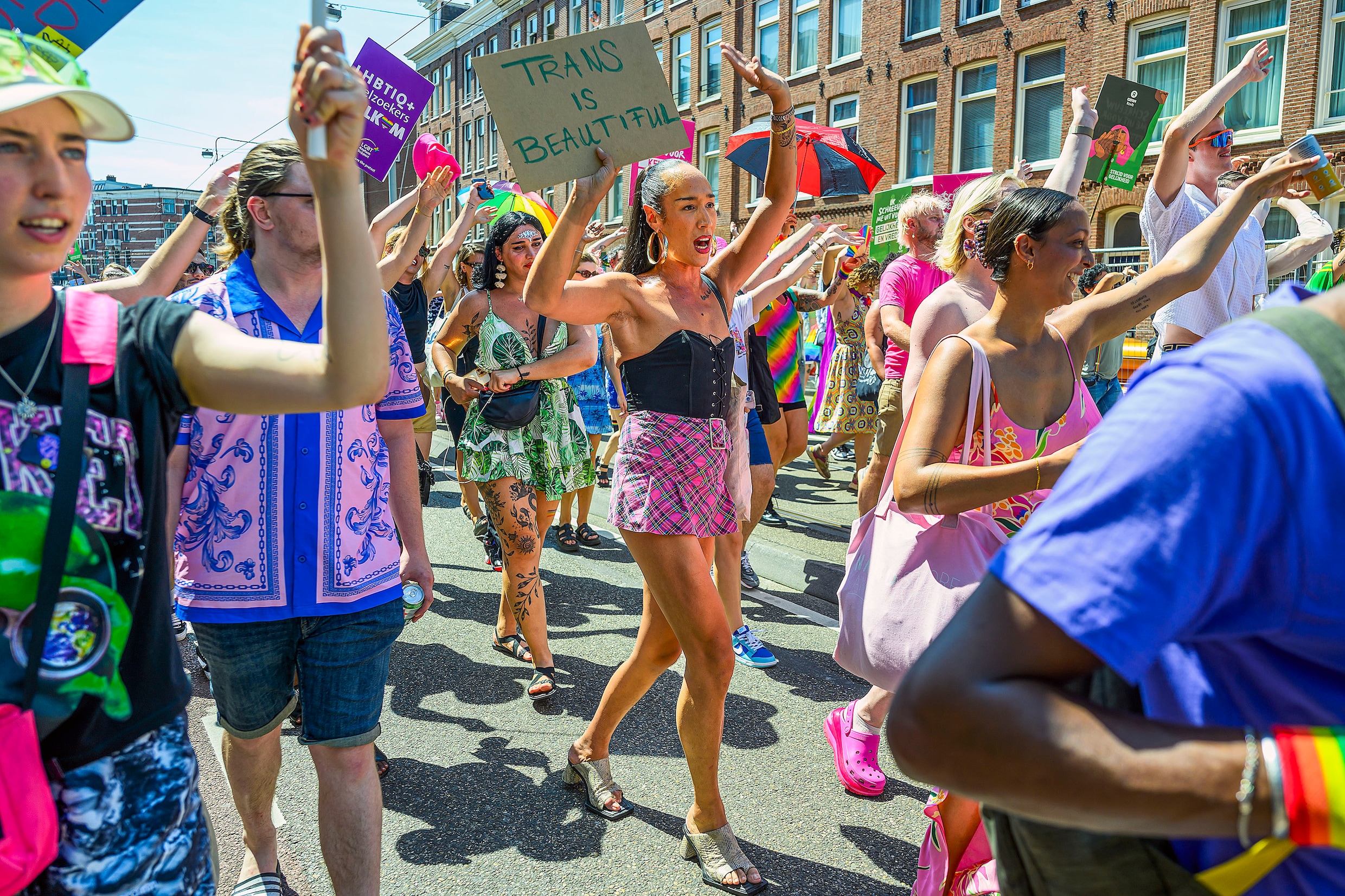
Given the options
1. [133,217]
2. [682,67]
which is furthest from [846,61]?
[133,217]

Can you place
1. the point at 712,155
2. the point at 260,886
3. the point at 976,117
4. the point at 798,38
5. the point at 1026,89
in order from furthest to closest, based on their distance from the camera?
1. the point at 712,155
2. the point at 798,38
3. the point at 976,117
4. the point at 1026,89
5. the point at 260,886

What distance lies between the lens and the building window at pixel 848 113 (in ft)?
72.0

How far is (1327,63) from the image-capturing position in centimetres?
1417

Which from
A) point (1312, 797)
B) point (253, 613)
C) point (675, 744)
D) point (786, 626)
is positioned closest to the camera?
point (1312, 797)

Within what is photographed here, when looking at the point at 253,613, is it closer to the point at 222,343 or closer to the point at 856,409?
the point at 222,343

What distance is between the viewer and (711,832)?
2869mm

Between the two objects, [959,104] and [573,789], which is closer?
[573,789]

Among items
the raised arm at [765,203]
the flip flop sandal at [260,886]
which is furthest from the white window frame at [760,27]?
the flip flop sandal at [260,886]

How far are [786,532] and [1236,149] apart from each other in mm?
12454

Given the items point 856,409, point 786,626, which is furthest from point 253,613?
point 856,409

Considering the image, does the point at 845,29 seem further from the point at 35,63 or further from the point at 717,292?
the point at 35,63

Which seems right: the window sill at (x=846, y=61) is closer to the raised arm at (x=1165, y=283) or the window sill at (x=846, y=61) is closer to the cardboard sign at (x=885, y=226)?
the cardboard sign at (x=885, y=226)

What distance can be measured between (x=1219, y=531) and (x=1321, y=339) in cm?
18

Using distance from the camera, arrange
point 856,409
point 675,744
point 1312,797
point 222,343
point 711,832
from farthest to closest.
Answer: point 856,409
point 675,744
point 711,832
point 222,343
point 1312,797
